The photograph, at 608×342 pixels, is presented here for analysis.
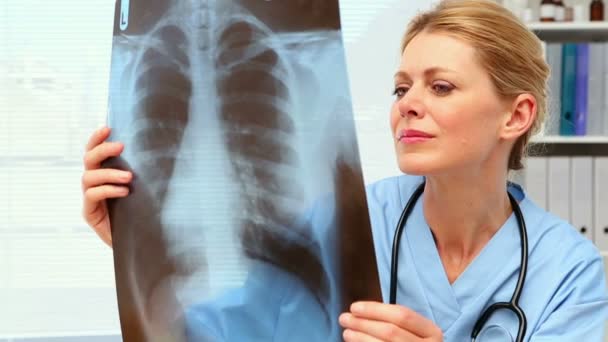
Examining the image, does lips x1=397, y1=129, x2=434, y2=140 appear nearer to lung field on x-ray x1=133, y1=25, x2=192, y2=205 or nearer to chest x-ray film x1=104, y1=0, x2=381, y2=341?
chest x-ray film x1=104, y1=0, x2=381, y2=341

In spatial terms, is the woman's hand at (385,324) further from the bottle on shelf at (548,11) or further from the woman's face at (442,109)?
the bottle on shelf at (548,11)

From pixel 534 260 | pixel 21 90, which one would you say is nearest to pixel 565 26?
pixel 534 260

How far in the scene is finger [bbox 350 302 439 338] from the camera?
0.71 metres

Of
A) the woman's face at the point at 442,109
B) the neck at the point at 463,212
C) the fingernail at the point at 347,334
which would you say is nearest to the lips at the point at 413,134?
the woman's face at the point at 442,109

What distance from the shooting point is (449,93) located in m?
0.81

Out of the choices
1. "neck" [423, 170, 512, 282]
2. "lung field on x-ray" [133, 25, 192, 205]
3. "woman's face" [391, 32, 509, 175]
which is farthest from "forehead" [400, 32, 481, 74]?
"lung field on x-ray" [133, 25, 192, 205]

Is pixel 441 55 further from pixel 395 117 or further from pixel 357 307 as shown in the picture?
pixel 357 307

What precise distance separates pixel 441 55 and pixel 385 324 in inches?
11.7

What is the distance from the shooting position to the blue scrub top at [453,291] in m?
0.78

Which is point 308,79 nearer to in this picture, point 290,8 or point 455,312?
point 290,8

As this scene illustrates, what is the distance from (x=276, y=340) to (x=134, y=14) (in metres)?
0.36

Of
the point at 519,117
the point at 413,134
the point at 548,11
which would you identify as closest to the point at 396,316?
the point at 413,134

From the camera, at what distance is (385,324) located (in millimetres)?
706

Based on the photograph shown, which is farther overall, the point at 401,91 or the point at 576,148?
the point at 576,148
